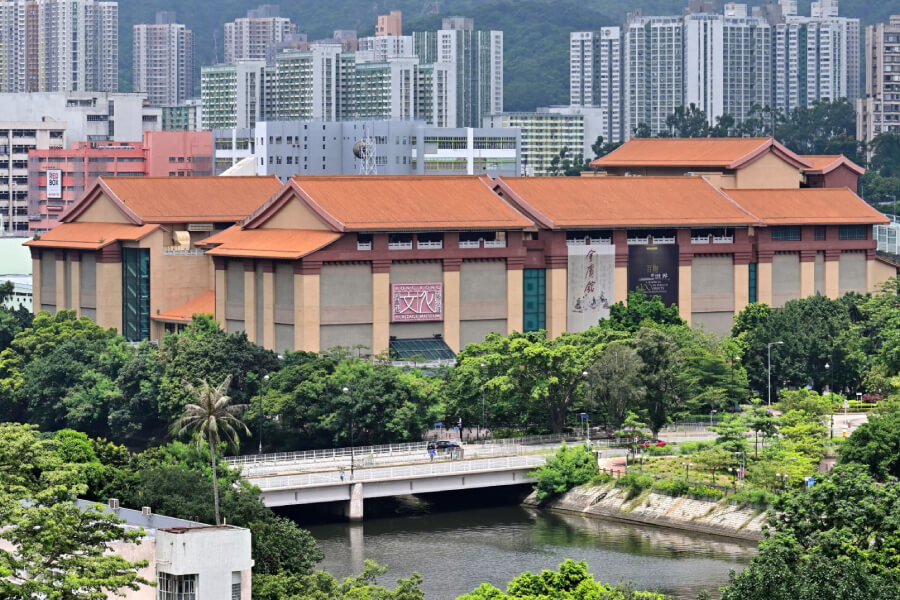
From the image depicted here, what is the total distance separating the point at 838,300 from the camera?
11956cm

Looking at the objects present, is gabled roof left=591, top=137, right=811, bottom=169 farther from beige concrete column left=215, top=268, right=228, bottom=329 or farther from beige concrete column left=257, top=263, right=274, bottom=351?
beige concrete column left=257, top=263, right=274, bottom=351

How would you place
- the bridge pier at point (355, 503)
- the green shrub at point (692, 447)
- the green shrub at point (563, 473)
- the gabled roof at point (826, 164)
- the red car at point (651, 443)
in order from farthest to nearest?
the gabled roof at point (826, 164)
the red car at point (651, 443)
the green shrub at point (692, 447)
the green shrub at point (563, 473)
the bridge pier at point (355, 503)

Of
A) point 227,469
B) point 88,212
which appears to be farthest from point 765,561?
point 88,212

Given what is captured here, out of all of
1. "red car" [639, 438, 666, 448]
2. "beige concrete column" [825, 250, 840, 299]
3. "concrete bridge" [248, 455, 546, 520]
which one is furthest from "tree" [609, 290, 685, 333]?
"concrete bridge" [248, 455, 546, 520]

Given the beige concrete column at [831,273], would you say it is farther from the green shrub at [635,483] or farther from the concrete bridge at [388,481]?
the green shrub at [635,483]

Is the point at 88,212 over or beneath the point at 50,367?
over

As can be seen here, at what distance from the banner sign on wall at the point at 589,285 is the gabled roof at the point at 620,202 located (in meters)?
1.74

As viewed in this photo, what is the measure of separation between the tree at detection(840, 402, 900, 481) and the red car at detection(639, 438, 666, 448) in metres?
12.3

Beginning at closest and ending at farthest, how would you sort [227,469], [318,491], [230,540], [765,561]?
1. [230,540]
2. [765,561]
3. [227,469]
4. [318,491]

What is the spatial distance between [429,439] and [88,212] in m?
35.1

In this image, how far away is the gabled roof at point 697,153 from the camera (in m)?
128

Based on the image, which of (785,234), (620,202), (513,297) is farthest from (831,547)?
(785,234)

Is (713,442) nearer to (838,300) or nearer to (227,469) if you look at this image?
(227,469)

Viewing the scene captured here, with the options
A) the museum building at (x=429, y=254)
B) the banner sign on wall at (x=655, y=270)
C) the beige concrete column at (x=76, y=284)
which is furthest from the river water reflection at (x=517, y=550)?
the beige concrete column at (x=76, y=284)
